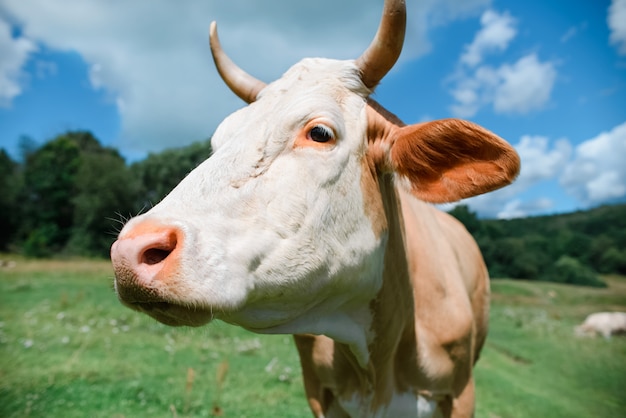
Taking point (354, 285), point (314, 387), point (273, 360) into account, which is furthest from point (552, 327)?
point (354, 285)

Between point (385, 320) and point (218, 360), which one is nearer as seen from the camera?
point (385, 320)

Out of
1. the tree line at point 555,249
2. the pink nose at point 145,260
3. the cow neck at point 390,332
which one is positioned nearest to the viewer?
the pink nose at point 145,260

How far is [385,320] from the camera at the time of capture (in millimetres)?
2682

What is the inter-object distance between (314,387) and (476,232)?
90.7 ft

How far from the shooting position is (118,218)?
118ft

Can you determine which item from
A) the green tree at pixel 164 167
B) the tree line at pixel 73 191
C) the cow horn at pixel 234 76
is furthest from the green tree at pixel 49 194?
the cow horn at pixel 234 76

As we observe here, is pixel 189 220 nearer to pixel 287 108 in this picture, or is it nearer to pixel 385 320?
pixel 287 108

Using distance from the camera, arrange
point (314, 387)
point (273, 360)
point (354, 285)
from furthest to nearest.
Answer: point (273, 360)
point (314, 387)
point (354, 285)

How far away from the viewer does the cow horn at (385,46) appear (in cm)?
220

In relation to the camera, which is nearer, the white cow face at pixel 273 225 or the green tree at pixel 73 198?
the white cow face at pixel 273 225

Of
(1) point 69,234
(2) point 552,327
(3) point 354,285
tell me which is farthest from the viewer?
(1) point 69,234

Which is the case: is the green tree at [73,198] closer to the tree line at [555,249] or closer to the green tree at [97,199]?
the green tree at [97,199]

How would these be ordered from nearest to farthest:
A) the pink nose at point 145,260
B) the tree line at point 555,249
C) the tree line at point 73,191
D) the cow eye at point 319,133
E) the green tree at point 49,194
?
1. the pink nose at point 145,260
2. the cow eye at point 319,133
3. the tree line at point 555,249
4. the tree line at point 73,191
5. the green tree at point 49,194

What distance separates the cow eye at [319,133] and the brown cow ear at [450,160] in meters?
0.43
